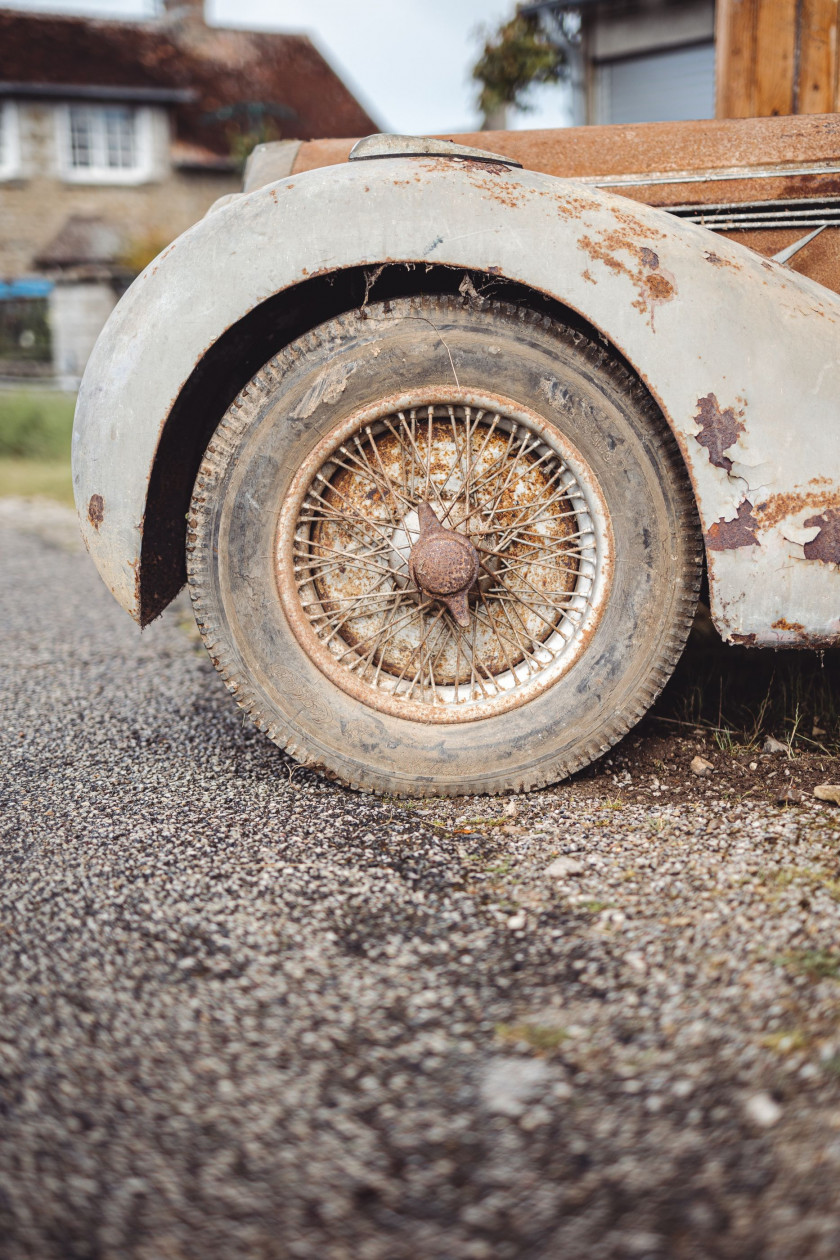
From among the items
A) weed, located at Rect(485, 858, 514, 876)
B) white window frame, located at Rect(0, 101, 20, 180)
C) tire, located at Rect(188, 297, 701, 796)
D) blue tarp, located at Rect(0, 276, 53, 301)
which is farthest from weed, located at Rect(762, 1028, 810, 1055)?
white window frame, located at Rect(0, 101, 20, 180)

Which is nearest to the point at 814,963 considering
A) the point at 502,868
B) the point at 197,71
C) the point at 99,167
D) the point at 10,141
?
the point at 502,868

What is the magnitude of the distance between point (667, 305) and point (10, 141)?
23113 mm

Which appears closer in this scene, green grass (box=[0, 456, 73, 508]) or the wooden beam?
the wooden beam

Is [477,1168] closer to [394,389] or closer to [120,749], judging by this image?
[394,389]

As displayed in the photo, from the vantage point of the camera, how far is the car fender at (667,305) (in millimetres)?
1886

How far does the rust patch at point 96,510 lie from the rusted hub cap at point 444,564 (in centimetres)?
70

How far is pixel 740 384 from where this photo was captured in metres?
1.88

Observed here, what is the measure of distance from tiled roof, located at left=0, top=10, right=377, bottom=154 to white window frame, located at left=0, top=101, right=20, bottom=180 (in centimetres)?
55

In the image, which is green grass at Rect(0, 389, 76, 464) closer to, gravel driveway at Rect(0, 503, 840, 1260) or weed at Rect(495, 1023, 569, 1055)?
gravel driveway at Rect(0, 503, 840, 1260)

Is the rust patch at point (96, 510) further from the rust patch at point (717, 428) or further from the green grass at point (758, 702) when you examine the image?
the green grass at point (758, 702)

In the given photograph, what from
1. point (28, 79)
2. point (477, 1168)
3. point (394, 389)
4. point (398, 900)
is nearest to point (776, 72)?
point (394, 389)

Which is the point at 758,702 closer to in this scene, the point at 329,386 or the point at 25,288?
the point at 329,386

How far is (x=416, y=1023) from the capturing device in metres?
1.30

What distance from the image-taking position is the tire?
6.56ft
